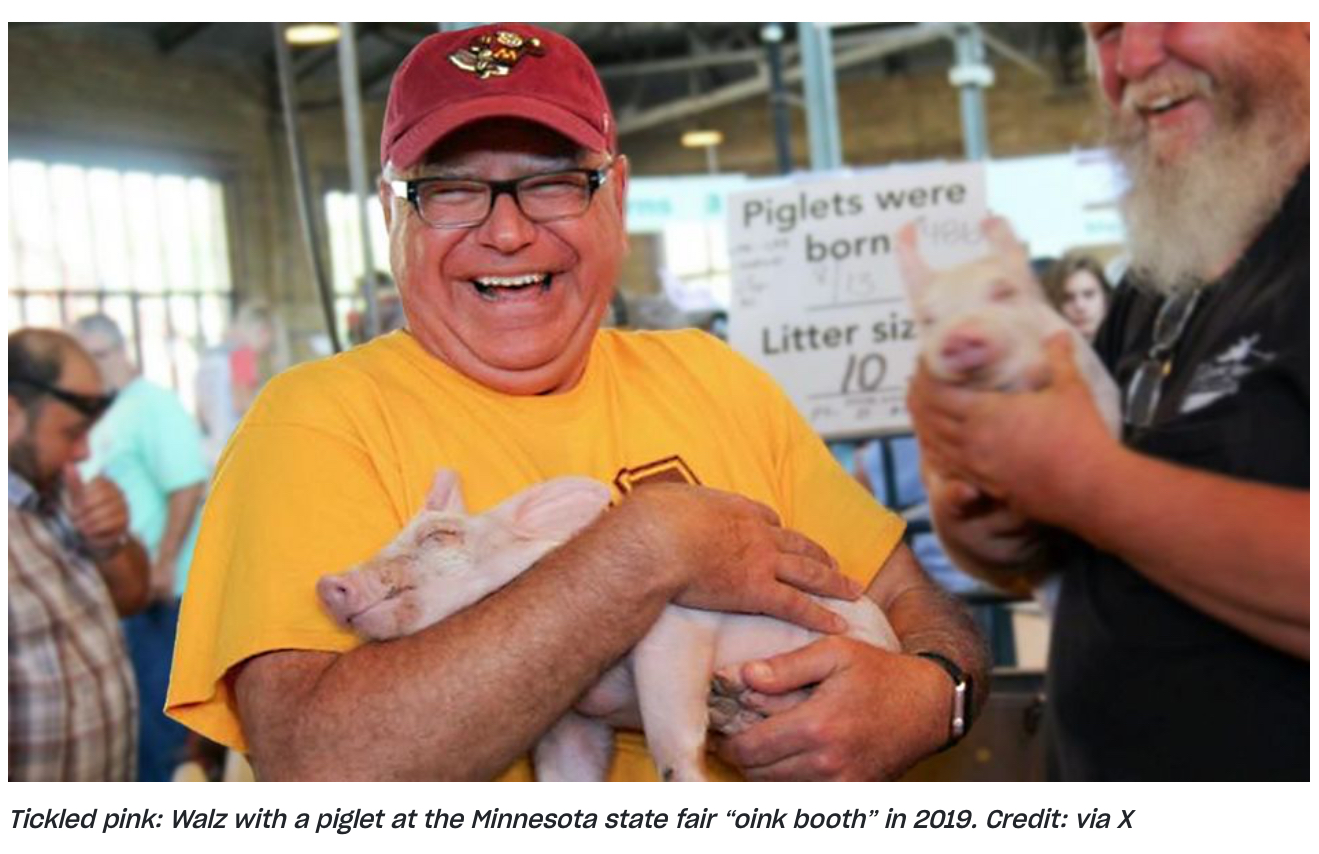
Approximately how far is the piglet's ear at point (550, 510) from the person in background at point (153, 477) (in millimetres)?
2784

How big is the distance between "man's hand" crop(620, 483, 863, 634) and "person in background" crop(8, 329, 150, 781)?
185cm

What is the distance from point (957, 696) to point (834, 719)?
0.57ft

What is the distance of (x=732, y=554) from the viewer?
1.39 m

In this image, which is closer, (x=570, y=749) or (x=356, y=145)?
(x=570, y=749)

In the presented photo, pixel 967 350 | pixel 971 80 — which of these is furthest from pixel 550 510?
pixel 971 80

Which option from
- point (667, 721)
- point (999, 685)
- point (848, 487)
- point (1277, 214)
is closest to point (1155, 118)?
point (1277, 214)

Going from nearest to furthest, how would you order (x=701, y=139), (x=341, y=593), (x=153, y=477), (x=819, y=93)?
(x=341, y=593)
(x=153, y=477)
(x=819, y=93)
(x=701, y=139)

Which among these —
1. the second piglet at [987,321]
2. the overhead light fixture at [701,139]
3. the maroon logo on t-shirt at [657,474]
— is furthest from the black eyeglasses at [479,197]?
the overhead light fixture at [701,139]

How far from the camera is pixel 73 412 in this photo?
3496 mm

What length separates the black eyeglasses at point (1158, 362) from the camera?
1.65 meters

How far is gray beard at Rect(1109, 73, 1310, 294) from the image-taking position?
1.65 metres

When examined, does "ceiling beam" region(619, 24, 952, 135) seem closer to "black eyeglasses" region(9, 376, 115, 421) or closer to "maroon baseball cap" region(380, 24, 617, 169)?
"black eyeglasses" region(9, 376, 115, 421)

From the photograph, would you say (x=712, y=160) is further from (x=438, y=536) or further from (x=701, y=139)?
(x=438, y=536)
